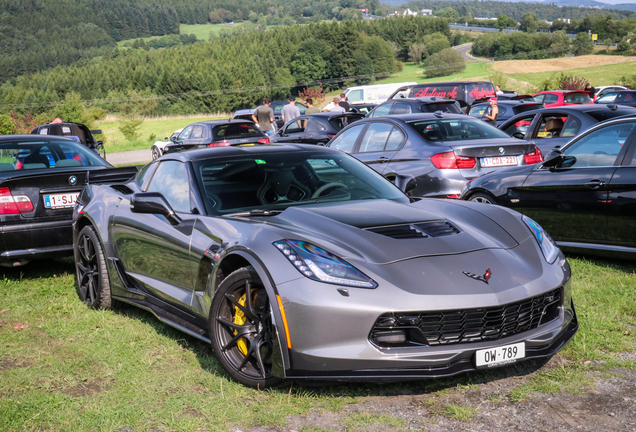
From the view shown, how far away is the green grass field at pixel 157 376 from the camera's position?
3.35 metres

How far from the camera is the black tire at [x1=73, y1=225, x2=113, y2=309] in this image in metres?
5.61

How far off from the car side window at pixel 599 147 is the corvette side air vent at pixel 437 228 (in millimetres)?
3019

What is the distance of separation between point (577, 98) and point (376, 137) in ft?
45.1

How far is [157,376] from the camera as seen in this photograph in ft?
13.1

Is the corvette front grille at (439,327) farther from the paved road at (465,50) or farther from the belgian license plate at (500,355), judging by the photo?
the paved road at (465,50)

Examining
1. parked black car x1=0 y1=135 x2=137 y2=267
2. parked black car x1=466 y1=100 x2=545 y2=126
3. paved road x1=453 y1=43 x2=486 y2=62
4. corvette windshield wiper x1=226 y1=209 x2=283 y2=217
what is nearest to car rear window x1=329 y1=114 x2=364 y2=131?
parked black car x1=466 y1=100 x2=545 y2=126

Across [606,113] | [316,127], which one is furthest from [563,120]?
[316,127]

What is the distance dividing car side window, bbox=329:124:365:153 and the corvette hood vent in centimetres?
601

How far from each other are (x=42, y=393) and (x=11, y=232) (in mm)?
3216

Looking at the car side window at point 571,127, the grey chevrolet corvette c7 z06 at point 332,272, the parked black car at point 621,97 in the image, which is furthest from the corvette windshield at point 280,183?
the parked black car at point 621,97

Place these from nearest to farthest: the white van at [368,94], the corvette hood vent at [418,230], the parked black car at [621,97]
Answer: the corvette hood vent at [418,230] → the parked black car at [621,97] → the white van at [368,94]

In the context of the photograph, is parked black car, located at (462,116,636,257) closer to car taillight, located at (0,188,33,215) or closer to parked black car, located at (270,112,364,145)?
car taillight, located at (0,188,33,215)

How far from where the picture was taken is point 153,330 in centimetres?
505

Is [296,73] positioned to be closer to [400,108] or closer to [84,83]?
[84,83]
